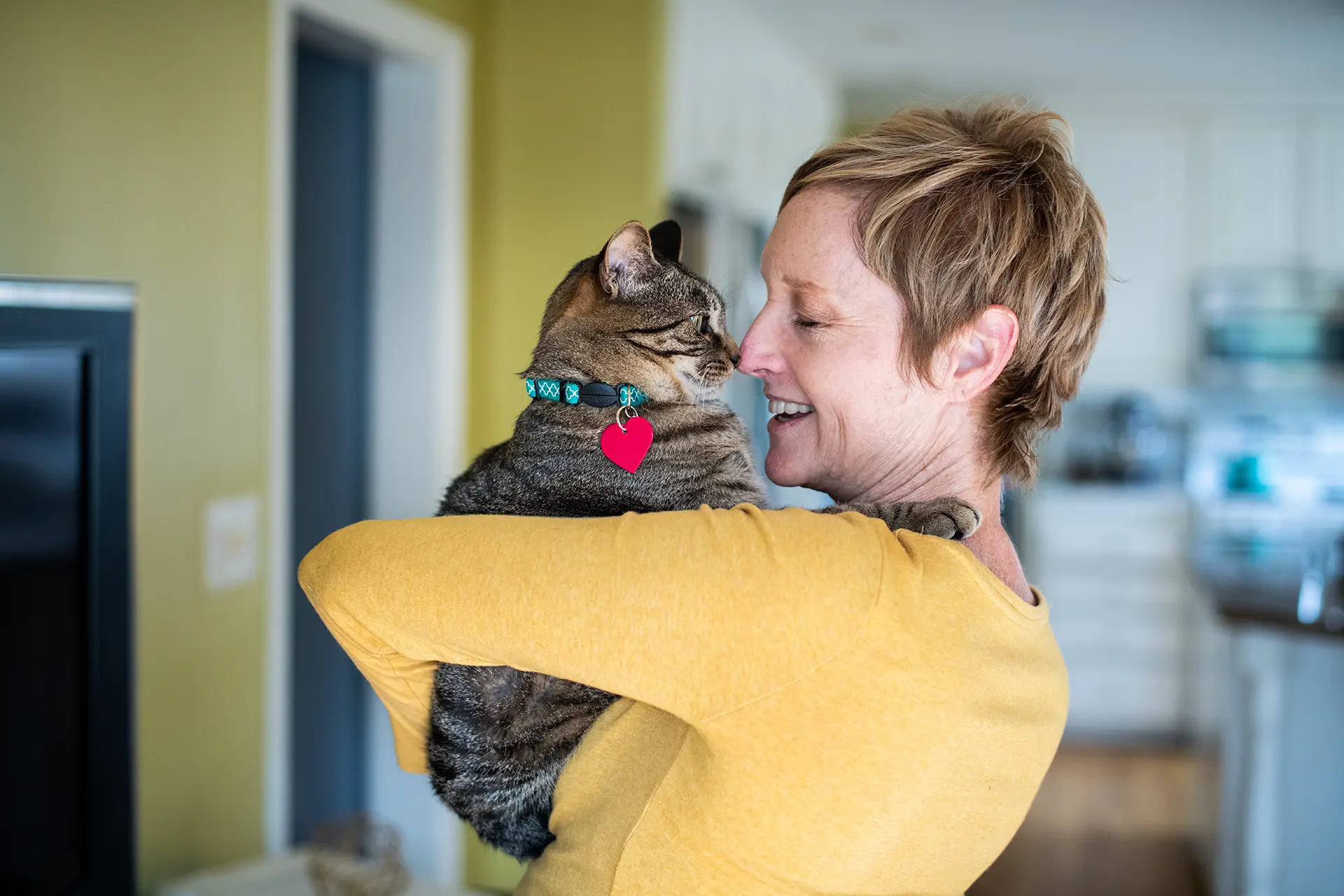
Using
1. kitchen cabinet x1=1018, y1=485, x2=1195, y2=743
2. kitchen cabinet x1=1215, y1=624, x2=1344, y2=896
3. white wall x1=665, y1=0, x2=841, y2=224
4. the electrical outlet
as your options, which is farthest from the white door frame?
kitchen cabinet x1=1018, y1=485, x2=1195, y2=743

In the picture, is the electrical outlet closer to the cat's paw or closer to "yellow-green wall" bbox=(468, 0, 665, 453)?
"yellow-green wall" bbox=(468, 0, 665, 453)

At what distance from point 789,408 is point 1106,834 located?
3.39 m

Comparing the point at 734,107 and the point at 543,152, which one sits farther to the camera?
the point at 734,107

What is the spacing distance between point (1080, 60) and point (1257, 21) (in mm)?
739

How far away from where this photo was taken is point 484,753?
0.99 meters

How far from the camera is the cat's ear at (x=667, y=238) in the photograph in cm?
123

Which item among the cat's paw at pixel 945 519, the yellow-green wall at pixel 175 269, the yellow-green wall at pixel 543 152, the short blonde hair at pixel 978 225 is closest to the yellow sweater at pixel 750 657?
the cat's paw at pixel 945 519

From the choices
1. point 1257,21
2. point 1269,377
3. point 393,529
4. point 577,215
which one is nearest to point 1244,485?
point 1269,377

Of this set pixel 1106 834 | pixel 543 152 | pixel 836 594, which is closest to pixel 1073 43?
pixel 543 152

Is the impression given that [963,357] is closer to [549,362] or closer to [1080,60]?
[549,362]

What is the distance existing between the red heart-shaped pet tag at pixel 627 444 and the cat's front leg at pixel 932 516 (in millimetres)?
190

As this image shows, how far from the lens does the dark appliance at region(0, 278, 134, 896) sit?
1.01 m

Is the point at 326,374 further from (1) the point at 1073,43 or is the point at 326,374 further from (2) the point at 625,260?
(1) the point at 1073,43

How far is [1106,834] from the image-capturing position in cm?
380
